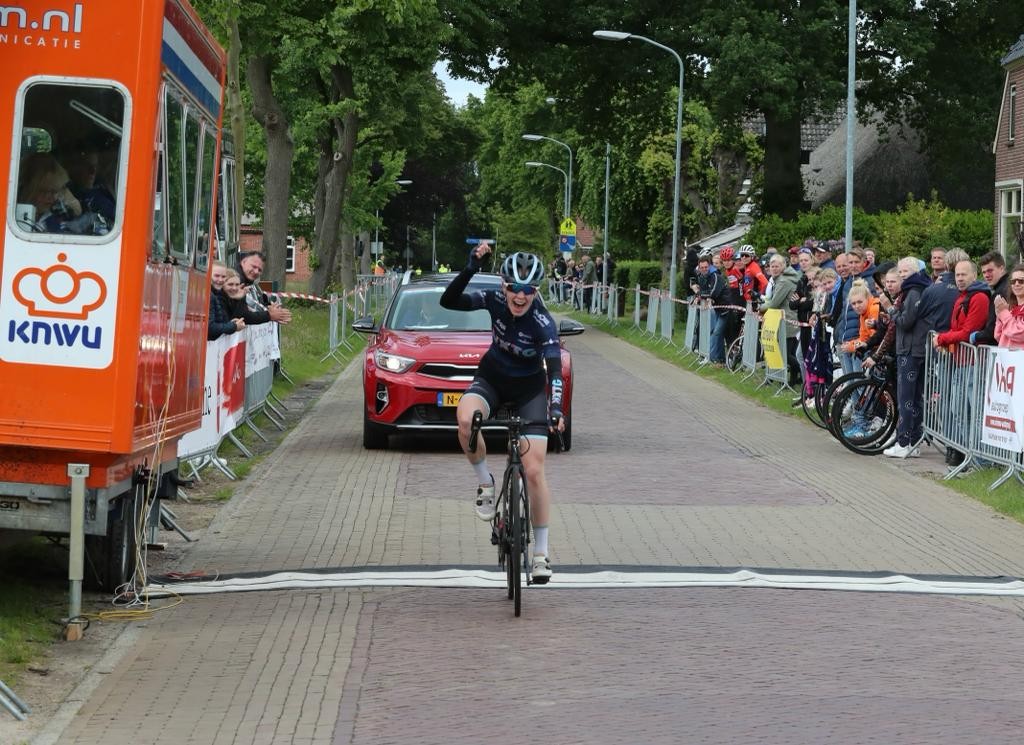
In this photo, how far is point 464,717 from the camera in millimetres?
6879

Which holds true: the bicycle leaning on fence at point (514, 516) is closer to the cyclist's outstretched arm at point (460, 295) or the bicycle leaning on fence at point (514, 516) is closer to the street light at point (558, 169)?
the cyclist's outstretched arm at point (460, 295)

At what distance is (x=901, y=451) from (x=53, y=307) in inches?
441

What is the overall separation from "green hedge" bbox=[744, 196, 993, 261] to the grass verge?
3.99 meters

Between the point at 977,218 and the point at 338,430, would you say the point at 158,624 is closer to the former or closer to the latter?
the point at 338,430

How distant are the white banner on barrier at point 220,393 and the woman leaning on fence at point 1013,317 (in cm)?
669

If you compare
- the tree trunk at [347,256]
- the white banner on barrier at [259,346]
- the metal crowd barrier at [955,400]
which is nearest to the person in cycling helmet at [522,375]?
the metal crowd barrier at [955,400]

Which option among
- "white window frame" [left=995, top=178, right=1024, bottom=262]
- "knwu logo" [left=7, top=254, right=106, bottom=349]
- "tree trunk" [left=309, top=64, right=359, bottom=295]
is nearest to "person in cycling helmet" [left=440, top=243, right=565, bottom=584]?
"knwu logo" [left=7, top=254, right=106, bottom=349]

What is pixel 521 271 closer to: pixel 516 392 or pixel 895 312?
pixel 516 392

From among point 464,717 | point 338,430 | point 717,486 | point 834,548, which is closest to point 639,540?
point 834,548

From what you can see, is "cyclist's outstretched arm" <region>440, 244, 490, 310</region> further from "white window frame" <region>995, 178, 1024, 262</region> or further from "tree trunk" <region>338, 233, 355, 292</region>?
"tree trunk" <region>338, 233, 355, 292</region>

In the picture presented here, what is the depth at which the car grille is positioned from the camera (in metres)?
17.0

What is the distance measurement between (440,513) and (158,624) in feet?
14.3

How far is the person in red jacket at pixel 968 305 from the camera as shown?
16000 mm

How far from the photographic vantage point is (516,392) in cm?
988
